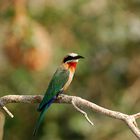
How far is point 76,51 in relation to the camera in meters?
7.90

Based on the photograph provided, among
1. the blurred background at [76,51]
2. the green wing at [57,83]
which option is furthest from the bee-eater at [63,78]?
the blurred background at [76,51]

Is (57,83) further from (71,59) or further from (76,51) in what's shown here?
(76,51)

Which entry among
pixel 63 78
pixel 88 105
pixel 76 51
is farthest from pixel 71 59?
pixel 76 51

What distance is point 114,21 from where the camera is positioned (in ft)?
28.2

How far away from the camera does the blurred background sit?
7566 millimetres

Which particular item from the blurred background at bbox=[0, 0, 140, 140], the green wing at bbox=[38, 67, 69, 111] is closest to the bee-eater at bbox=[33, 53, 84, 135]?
the green wing at bbox=[38, 67, 69, 111]

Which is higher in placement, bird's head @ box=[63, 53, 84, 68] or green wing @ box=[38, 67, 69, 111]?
bird's head @ box=[63, 53, 84, 68]

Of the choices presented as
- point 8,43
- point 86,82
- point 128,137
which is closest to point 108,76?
point 86,82

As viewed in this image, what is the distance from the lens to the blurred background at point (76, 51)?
7.57 meters

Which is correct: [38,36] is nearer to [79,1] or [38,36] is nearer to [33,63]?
[33,63]

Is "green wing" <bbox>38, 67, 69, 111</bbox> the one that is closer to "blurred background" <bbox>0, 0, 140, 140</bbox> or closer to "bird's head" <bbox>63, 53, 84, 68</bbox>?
"bird's head" <bbox>63, 53, 84, 68</bbox>

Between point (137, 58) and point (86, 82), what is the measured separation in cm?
69

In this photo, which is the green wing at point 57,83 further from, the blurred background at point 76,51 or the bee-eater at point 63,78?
the blurred background at point 76,51

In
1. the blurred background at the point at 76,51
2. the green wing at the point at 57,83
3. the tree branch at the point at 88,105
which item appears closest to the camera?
the tree branch at the point at 88,105
